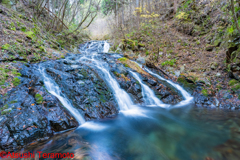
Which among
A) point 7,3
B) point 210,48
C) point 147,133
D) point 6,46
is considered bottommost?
point 147,133

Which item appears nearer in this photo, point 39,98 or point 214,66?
point 39,98

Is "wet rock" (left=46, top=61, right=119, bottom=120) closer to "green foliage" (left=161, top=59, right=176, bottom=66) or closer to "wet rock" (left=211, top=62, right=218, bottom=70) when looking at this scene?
"green foliage" (left=161, top=59, right=176, bottom=66)

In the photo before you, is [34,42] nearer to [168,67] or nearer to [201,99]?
[168,67]

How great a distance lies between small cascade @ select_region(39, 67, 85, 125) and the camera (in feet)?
13.9

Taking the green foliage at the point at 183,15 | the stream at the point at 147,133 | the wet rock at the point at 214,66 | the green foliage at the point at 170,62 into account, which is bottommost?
the stream at the point at 147,133

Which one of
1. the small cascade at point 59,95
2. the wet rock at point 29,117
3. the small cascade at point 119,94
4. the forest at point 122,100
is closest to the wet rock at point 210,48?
the forest at point 122,100

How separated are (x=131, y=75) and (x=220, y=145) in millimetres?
4917

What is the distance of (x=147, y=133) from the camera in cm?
375

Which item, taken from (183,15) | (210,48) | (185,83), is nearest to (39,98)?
(185,83)

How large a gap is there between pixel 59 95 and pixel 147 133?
11.2 ft

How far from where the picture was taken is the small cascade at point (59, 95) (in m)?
4.24

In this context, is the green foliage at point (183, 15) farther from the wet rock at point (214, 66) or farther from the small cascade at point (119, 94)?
the small cascade at point (119, 94)

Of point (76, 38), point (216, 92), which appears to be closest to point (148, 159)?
point (216, 92)

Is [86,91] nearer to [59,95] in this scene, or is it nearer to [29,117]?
[59,95]
